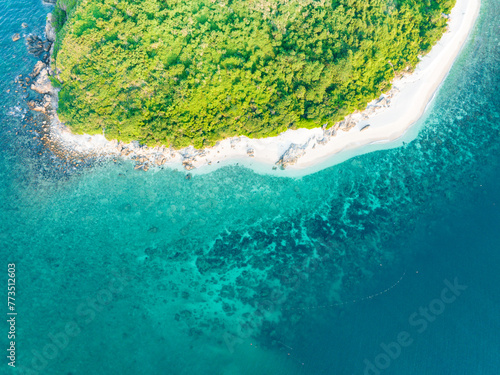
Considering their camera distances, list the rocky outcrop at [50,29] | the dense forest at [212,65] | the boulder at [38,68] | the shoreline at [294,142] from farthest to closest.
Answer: the rocky outcrop at [50,29], the boulder at [38,68], the shoreline at [294,142], the dense forest at [212,65]

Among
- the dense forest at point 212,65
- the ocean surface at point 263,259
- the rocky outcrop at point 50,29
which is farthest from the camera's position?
the rocky outcrop at point 50,29

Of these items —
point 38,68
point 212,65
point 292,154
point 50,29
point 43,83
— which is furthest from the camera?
point 50,29

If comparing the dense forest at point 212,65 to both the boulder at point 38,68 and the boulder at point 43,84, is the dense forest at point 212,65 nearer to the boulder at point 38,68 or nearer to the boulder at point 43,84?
the boulder at point 43,84

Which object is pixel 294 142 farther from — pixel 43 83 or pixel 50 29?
pixel 50 29

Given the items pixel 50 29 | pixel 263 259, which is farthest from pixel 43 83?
pixel 263 259

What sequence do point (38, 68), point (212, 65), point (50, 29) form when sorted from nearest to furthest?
point (212, 65) → point (38, 68) → point (50, 29)

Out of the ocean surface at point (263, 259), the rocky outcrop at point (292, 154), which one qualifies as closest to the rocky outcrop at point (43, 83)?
the ocean surface at point (263, 259)

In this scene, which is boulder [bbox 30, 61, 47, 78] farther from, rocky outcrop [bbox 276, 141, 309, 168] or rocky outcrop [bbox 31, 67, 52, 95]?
rocky outcrop [bbox 276, 141, 309, 168]
